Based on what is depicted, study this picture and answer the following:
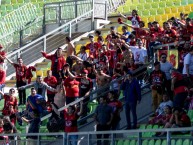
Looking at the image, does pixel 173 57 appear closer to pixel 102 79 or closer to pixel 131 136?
pixel 102 79

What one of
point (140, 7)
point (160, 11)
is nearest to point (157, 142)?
point (160, 11)

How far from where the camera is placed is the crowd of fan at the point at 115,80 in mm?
19812

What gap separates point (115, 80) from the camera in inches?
869

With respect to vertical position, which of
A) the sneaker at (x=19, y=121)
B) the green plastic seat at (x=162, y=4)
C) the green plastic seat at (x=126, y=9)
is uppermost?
the green plastic seat at (x=162, y=4)

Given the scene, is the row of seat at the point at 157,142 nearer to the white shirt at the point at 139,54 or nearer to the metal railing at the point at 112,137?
the metal railing at the point at 112,137

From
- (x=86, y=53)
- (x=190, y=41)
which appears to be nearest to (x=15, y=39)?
(x=86, y=53)

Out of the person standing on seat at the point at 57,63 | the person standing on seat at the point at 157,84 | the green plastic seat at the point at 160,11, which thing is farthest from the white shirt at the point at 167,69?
the green plastic seat at the point at 160,11

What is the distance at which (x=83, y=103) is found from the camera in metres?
21.9

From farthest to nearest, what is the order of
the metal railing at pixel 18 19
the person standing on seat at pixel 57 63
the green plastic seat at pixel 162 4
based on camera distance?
the green plastic seat at pixel 162 4, the metal railing at pixel 18 19, the person standing on seat at pixel 57 63

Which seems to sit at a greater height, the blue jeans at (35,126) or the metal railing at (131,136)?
the metal railing at (131,136)

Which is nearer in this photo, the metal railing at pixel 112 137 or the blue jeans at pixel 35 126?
the metal railing at pixel 112 137

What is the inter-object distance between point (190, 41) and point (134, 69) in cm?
190

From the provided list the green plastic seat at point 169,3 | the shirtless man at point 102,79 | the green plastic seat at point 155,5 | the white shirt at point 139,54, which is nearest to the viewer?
the shirtless man at point 102,79

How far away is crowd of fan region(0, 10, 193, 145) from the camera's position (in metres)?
19.8
